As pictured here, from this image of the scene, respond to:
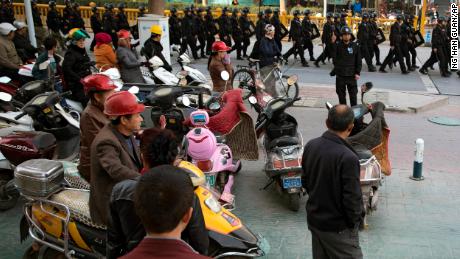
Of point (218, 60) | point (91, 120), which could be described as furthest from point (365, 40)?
point (91, 120)

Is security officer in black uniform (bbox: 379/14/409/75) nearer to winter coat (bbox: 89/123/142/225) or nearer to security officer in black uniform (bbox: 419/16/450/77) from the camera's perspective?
security officer in black uniform (bbox: 419/16/450/77)

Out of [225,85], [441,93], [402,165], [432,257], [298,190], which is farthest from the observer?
[441,93]

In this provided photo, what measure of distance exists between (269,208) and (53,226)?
2722 millimetres

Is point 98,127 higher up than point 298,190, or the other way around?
point 98,127

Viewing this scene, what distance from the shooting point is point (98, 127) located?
14.8ft

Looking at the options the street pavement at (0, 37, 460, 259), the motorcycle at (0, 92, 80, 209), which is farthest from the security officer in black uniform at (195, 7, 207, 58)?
the motorcycle at (0, 92, 80, 209)

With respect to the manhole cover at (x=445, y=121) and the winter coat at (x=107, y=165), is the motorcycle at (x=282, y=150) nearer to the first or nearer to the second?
the winter coat at (x=107, y=165)

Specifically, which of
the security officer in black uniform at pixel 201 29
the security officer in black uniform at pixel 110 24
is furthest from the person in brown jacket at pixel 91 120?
the security officer in black uniform at pixel 110 24

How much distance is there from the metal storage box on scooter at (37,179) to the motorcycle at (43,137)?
130 centimetres

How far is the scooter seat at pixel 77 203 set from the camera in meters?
4.23

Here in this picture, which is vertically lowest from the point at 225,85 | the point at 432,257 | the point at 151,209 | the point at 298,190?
the point at 432,257

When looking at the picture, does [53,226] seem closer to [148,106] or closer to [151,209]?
[151,209]

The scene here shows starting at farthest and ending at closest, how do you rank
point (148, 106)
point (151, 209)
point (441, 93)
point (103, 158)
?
point (441, 93), point (148, 106), point (103, 158), point (151, 209)

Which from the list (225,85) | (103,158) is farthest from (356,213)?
(225,85)
